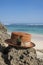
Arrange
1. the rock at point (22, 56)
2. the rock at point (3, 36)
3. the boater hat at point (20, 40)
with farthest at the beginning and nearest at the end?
the rock at point (3, 36)
the boater hat at point (20, 40)
the rock at point (22, 56)

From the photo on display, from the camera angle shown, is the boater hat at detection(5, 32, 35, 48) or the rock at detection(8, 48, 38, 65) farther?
the boater hat at detection(5, 32, 35, 48)

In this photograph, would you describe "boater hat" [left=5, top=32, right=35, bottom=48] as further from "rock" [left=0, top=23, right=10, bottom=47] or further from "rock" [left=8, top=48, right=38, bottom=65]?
"rock" [left=0, top=23, right=10, bottom=47]

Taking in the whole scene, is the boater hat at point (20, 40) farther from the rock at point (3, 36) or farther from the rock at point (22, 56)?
the rock at point (3, 36)

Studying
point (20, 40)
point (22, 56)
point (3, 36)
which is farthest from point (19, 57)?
point (3, 36)

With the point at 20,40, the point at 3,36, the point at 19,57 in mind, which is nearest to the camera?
the point at 19,57

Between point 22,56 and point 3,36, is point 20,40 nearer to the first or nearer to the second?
point 22,56

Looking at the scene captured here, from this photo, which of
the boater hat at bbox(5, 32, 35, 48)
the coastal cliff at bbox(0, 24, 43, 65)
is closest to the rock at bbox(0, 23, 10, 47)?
the boater hat at bbox(5, 32, 35, 48)

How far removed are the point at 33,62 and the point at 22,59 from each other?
275mm

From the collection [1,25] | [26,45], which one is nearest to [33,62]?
[26,45]

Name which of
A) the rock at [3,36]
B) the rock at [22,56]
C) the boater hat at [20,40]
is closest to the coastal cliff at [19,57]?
the rock at [22,56]

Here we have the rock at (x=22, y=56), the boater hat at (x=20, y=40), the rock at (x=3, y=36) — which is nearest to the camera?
the rock at (x=22, y=56)

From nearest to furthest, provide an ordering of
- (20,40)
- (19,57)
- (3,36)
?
(19,57), (20,40), (3,36)

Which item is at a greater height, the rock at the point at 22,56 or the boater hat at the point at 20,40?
the boater hat at the point at 20,40

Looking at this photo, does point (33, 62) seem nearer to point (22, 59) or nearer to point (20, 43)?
point (22, 59)
